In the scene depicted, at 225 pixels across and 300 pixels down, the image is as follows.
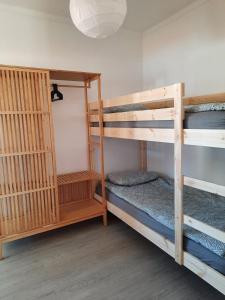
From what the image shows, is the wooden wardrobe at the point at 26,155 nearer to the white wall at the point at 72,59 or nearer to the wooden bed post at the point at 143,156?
the white wall at the point at 72,59

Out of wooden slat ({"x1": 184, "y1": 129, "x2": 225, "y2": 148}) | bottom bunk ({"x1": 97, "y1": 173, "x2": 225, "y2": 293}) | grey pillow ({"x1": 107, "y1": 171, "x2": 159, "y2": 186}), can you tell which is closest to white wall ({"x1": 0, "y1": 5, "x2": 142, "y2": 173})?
grey pillow ({"x1": 107, "y1": 171, "x2": 159, "y2": 186})

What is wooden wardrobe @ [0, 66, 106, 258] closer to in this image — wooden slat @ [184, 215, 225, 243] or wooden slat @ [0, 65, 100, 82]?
wooden slat @ [0, 65, 100, 82]

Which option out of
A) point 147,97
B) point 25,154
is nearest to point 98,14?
point 147,97

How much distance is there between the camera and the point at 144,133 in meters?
2.01

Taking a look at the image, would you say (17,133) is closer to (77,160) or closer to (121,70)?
(77,160)

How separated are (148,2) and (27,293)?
3.13m

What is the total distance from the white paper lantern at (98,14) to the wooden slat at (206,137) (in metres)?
0.87

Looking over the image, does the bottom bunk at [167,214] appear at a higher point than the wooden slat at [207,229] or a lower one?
lower

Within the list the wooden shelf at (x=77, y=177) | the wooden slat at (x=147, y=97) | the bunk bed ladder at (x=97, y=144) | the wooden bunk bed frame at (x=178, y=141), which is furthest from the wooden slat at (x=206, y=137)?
the wooden shelf at (x=77, y=177)

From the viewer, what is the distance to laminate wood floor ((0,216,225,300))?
1.70 metres

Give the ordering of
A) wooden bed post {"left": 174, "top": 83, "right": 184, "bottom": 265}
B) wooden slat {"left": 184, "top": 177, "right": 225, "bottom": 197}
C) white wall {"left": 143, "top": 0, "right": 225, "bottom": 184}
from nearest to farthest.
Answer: wooden slat {"left": 184, "top": 177, "right": 225, "bottom": 197} → wooden bed post {"left": 174, "top": 83, "right": 184, "bottom": 265} → white wall {"left": 143, "top": 0, "right": 225, "bottom": 184}

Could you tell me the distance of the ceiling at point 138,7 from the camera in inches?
95.2

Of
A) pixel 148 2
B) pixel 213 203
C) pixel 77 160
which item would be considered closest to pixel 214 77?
pixel 148 2

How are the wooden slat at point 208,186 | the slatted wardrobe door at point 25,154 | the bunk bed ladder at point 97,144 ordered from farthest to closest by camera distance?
1. the bunk bed ladder at point 97,144
2. the slatted wardrobe door at point 25,154
3. the wooden slat at point 208,186
